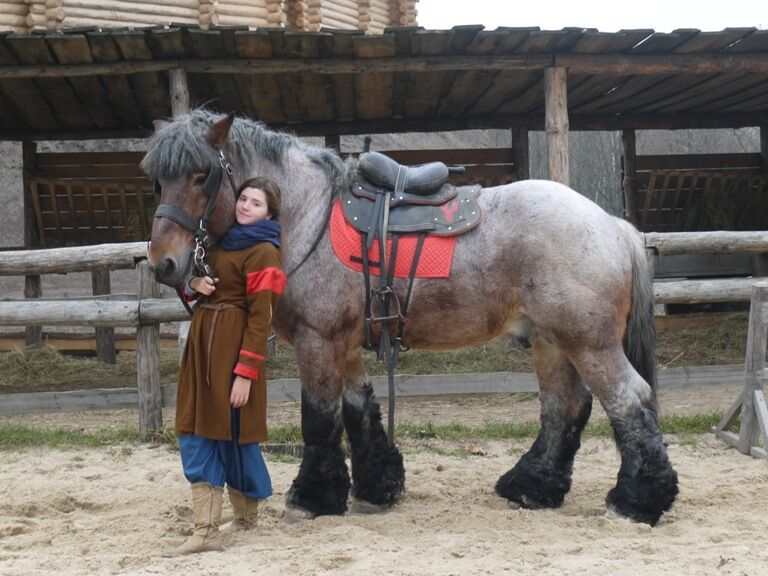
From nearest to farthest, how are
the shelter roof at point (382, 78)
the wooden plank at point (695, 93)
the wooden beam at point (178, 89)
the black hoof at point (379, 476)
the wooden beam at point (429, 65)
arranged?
the black hoof at point (379, 476) → the shelter roof at point (382, 78) → the wooden beam at point (429, 65) → the wooden beam at point (178, 89) → the wooden plank at point (695, 93)

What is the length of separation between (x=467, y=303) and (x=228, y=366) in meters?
1.29

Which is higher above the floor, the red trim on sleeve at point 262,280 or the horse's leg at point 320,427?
the red trim on sleeve at point 262,280

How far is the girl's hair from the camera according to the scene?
394 centimetres

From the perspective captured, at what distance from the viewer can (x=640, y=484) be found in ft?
13.3

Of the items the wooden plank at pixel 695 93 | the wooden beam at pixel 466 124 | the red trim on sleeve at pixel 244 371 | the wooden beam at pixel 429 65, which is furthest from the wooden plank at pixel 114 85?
the wooden plank at pixel 695 93

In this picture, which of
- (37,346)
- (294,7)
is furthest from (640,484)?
(294,7)

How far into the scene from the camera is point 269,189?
3.95 m

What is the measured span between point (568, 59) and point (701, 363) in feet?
12.4

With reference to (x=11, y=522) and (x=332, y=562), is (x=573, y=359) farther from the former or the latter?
(x=11, y=522)

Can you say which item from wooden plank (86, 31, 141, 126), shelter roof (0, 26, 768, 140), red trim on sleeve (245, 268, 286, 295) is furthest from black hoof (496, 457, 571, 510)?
wooden plank (86, 31, 141, 126)

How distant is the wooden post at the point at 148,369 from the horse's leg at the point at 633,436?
3693 mm

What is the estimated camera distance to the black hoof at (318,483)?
420 centimetres

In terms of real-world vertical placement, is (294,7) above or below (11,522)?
above

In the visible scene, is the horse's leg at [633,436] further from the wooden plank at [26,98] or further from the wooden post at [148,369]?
the wooden plank at [26,98]
